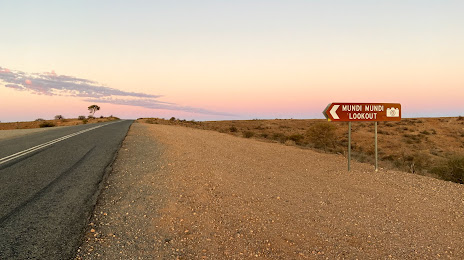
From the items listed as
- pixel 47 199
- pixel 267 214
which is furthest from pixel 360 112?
pixel 47 199

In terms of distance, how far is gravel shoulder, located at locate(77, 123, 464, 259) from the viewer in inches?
194

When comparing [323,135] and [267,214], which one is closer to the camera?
[267,214]

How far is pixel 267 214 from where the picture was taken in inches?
251

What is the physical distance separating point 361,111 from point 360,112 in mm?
58

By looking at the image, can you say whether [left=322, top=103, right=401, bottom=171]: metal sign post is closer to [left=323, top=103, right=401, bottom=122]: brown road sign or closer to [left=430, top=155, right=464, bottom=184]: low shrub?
[left=323, top=103, right=401, bottom=122]: brown road sign

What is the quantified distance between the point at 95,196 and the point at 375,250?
5.99 metres

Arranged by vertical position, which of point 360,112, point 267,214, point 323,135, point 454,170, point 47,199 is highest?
point 360,112

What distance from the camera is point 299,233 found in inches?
219

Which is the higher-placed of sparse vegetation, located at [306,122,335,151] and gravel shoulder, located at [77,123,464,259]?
sparse vegetation, located at [306,122,335,151]

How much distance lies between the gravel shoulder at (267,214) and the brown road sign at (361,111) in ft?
7.08

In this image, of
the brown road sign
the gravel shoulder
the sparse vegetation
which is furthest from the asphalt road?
the sparse vegetation

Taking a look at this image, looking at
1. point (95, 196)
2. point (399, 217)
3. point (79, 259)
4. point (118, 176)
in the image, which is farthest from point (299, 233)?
point (118, 176)

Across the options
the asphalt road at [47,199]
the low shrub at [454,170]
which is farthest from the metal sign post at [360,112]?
the asphalt road at [47,199]

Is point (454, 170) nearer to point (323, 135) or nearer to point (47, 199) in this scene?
point (323, 135)
